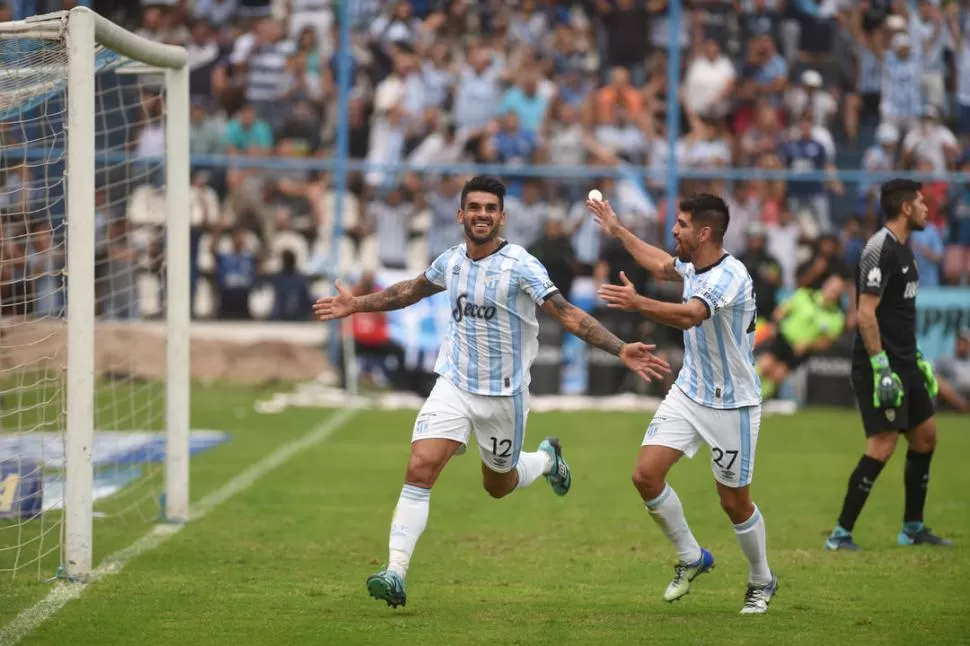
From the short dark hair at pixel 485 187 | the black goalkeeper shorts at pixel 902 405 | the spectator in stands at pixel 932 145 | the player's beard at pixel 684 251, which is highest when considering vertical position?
the spectator in stands at pixel 932 145

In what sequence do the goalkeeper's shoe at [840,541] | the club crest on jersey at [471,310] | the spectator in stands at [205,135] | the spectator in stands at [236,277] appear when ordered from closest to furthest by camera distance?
the club crest on jersey at [471,310] < the goalkeeper's shoe at [840,541] < the spectator in stands at [236,277] < the spectator in stands at [205,135]

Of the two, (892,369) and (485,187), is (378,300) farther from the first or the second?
(892,369)

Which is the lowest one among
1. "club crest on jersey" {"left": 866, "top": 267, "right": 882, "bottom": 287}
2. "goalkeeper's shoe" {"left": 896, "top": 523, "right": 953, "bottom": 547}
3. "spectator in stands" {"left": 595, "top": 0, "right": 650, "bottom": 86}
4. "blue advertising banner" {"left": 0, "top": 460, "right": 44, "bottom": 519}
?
"goalkeeper's shoe" {"left": 896, "top": 523, "right": 953, "bottom": 547}

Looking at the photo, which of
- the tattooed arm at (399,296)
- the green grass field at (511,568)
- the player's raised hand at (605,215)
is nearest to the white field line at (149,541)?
the green grass field at (511,568)

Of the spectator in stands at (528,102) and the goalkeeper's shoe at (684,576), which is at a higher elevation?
the spectator in stands at (528,102)

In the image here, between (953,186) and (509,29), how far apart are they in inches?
297

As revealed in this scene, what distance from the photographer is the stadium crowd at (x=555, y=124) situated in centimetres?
2128

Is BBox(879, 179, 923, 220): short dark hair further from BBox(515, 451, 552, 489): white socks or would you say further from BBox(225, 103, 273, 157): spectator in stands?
BBox(225, 103, 273, 157): spectator in stands

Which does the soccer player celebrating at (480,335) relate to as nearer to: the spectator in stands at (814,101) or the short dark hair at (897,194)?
the short dark hair at (897,194)

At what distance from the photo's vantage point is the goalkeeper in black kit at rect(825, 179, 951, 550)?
31.8 feet

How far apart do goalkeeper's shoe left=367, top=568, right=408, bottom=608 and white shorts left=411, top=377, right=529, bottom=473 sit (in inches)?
34.2

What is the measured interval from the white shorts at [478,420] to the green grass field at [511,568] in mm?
837

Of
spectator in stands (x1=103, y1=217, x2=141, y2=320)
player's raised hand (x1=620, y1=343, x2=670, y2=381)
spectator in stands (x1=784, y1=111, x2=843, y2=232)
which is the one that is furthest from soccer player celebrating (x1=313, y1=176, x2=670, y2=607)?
spectator in stands (x1=784, y1=111, x2=843, y2=232)

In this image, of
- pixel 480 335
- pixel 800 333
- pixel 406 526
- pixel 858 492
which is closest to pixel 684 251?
pixel 480 335
